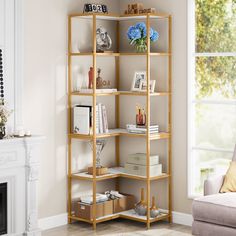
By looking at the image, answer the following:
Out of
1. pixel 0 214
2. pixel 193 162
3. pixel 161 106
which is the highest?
pixel 161 106

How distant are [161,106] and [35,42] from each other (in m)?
1.35

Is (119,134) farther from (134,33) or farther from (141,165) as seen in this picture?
(134,33)

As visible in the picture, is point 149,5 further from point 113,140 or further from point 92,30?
point 113,140

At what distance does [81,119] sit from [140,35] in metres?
0.94

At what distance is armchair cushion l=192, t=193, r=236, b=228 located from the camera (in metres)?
4.47

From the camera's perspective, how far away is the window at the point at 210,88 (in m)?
5.38

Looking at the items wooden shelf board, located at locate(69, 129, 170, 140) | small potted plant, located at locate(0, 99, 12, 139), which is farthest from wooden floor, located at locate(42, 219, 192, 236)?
small potted plant, located at locate(0, 99, 12, 139)

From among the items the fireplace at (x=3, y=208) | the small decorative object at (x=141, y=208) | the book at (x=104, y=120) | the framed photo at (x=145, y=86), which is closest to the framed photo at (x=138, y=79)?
Result: the framed photo at (x=145, y=86)

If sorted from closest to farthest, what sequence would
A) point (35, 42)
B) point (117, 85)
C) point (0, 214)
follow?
point (0, 214) → point (35, 42) → point (117, 85)

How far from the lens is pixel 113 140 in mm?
6125

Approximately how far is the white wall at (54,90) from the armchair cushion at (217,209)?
966mm

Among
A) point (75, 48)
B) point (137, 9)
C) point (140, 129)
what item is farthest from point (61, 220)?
point (137, 9)

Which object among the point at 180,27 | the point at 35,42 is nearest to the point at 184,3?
the point at 180,27

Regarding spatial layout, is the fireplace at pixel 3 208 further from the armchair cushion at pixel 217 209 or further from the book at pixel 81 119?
the armchair cushion at pixel 217 209
